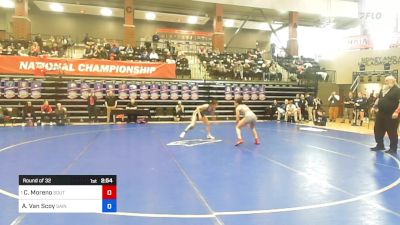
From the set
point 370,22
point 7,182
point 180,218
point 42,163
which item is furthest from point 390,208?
point 370,22

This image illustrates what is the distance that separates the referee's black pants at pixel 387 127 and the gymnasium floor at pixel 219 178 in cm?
51

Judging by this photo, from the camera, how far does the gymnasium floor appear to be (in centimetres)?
445

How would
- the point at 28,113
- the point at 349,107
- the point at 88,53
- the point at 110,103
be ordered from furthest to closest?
the point at 88,53 → the point at 349,107 → the point at 110,103 → the point at 28,113

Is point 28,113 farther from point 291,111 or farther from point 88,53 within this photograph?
point 291,111

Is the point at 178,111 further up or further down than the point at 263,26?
further down

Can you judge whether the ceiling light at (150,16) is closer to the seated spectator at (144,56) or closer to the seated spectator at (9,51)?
the seated spectator at (144,56)

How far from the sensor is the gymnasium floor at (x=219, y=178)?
445 cm

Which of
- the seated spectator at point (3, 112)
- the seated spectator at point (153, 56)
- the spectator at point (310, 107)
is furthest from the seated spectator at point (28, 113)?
the spectator at point (310, 107)

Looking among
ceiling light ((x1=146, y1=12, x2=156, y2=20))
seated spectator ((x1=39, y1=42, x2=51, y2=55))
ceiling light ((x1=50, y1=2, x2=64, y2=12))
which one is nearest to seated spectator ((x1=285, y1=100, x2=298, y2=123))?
seated spectator ((x1=39, y1=42, x2=51, y2=55))

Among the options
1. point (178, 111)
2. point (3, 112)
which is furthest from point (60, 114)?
point (178, 111)

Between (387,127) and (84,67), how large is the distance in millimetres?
15002

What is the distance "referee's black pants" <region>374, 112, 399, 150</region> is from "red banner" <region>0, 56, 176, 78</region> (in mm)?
13064

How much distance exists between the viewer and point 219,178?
6.44 m

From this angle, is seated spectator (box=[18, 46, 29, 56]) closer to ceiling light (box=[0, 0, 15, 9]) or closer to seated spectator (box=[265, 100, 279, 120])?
ceiling light (box=[0, 0, 15, 9])
